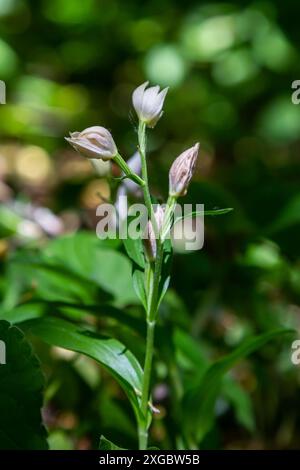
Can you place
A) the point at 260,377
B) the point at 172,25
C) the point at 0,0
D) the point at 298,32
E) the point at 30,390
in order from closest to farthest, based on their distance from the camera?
the point at 30,390
the point at 260,377
the point at 298,32
the point at 0,0
the point at 172,25

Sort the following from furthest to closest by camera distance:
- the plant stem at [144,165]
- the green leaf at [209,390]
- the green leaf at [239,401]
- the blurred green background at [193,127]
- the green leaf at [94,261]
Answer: the blurred green background at [193,127]
the green leaf at [94,261]
the green leaf at [239,401]
the green leaf at [209,390]
the plant stem at [144,165]

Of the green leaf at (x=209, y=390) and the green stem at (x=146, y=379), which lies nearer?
the green stem at (x=146, y=379)

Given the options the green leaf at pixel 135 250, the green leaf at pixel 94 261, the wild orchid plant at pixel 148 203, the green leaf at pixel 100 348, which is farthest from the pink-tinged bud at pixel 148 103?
the green leaf at pixel 94 261

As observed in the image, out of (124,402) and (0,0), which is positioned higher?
(0,0)

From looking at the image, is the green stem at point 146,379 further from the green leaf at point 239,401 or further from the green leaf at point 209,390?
the green leaf at point 239,401

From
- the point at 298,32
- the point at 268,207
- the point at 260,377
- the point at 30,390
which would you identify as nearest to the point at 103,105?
the point at 298,32

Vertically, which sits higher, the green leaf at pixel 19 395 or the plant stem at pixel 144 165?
the plant stem at pixel 144 165

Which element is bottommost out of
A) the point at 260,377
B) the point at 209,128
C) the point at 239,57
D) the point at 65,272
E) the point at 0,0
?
the point at 260,377

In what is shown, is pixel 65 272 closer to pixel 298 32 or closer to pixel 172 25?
pixel 298 32
